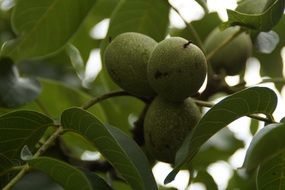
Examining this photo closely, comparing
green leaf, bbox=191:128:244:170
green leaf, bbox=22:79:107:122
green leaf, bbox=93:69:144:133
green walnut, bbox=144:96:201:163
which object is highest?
green walnut, bbox=144:96:201:163

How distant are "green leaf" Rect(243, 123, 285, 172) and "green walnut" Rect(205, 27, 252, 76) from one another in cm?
73

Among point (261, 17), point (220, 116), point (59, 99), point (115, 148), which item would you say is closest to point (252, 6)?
point (261, 17)

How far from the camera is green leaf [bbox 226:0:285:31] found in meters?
1.22

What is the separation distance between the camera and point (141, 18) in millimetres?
1722

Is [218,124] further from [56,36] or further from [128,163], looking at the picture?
[56,36]

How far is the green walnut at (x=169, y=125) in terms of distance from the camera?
1321mm

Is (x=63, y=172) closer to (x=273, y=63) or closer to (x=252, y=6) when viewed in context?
(x=252, y=6)

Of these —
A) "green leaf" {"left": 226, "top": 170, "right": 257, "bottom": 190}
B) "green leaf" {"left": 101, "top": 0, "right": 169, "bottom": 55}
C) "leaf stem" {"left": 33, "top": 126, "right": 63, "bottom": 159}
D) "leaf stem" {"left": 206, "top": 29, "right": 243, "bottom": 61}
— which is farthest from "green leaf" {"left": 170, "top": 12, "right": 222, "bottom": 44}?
"leaf stem" {"left": 33, "top": 126, "right": 63, "bottom": 159}

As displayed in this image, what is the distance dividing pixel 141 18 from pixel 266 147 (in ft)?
2.87

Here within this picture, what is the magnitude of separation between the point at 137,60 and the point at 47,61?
71cm

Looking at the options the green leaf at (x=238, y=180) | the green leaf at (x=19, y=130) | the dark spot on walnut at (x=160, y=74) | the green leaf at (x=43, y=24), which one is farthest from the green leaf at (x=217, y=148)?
the green leaf at (x=19, y=130)

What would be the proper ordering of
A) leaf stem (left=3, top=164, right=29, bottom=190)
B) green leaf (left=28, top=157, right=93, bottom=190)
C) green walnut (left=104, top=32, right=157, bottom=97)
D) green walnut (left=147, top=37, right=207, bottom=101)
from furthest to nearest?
green walnut (left=104, top=32, right=157, bottom=97) → green walnut (left=147, top=37, right=207, bottom=101) → leaf stem (left=3, top=164, right=29, bottom=190) → green leaf (left=28, top=157, right=93, bottom=190)

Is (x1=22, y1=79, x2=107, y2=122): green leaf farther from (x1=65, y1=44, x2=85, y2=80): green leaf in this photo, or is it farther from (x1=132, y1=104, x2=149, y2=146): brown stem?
(x1=132, y1=104, x2=149, y2=146): brown stem

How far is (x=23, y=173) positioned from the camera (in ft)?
3.76
